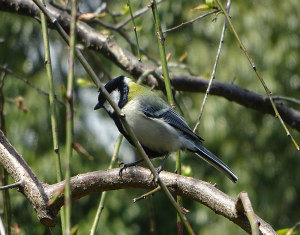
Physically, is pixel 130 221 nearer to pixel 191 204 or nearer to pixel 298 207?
pixel 191 204

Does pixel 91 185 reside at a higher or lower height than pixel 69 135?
lower

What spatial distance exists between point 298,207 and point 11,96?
15.4 ft

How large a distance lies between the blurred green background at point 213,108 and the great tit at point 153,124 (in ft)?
10.4

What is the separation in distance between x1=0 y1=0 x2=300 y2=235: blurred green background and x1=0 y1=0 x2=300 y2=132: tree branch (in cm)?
287

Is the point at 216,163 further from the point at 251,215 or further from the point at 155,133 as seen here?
the point at 251,215

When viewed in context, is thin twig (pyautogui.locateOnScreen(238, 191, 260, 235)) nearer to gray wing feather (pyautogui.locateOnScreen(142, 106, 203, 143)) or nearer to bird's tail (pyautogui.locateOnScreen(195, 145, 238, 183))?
bird's tail (pyautogui.locateOnScreen(195, 145, 238, 183))

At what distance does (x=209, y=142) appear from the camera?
21.9 ft

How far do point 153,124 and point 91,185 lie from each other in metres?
0.90

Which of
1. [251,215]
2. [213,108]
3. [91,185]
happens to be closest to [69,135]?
[251,215]

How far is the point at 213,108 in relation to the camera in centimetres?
648

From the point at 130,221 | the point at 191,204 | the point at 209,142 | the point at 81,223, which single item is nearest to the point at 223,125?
the point at 209,142

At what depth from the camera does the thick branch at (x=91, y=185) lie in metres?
1.65

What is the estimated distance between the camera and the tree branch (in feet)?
9.53

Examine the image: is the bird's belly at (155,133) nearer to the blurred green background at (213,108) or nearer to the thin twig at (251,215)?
the thin twig at (251,215)
